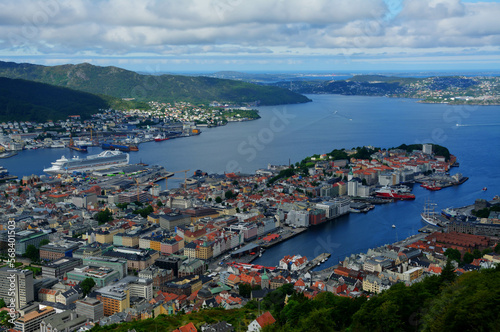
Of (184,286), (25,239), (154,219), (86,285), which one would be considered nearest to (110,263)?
(86,285)

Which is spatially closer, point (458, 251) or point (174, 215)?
point (458, 251)

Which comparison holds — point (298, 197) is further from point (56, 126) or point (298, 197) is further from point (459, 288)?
point (56, 126)

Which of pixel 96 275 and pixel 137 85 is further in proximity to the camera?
pixel 137 85

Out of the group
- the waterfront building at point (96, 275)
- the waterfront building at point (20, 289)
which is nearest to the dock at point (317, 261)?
the waterfront building at point (96, 275)

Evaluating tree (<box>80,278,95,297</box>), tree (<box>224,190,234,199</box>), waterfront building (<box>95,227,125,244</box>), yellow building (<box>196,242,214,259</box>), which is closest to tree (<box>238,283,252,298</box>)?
yellow building (<box>196,242,214,259</box>)

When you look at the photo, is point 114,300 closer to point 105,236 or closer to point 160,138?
point 105,236

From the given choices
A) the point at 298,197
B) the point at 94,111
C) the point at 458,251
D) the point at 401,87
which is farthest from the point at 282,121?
the point at 401,87

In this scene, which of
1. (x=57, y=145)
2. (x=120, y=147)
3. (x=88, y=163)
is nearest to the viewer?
(x=88, y=163)

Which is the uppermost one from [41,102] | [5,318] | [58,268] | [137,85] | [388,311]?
[137,85]
